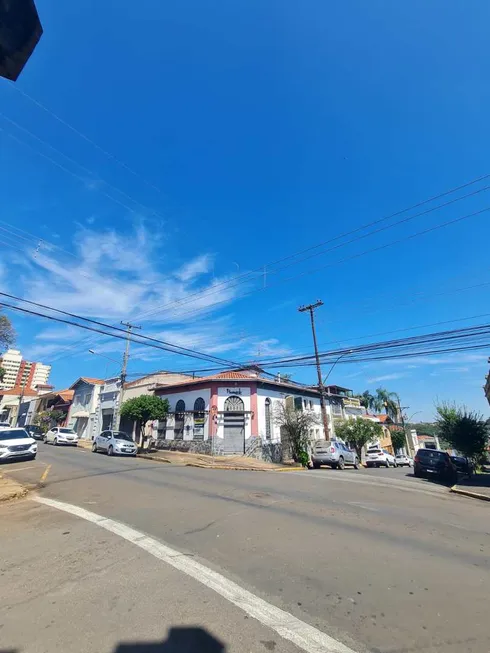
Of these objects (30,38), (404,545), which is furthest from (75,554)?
(30,38)

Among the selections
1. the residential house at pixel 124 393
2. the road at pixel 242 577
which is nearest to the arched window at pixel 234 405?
the residential house at pixel 124 393

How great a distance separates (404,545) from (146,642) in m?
4.66

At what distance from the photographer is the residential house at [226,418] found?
26281 mm

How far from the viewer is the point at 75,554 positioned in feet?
16.3

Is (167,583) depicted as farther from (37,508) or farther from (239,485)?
(239,485)

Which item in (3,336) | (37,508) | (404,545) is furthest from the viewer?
(3,336)

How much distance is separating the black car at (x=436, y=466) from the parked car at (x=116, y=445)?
18622 mm

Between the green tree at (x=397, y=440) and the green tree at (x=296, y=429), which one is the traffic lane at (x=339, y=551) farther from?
the green tree at (x=397, y=440)

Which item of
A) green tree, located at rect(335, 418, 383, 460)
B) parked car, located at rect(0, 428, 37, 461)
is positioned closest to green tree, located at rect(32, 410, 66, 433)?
parked car, located at rect(0, 428, 37, 461)

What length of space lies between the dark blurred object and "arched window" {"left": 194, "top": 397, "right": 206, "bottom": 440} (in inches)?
1037

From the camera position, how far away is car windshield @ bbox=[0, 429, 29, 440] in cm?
1670

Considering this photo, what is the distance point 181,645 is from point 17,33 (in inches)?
210

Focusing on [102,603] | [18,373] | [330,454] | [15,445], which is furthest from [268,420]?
[18,373]

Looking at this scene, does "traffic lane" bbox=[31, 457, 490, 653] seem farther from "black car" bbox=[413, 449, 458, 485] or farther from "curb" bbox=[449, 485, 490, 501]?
"black car" bbox=[413, 449, 458, 485]
